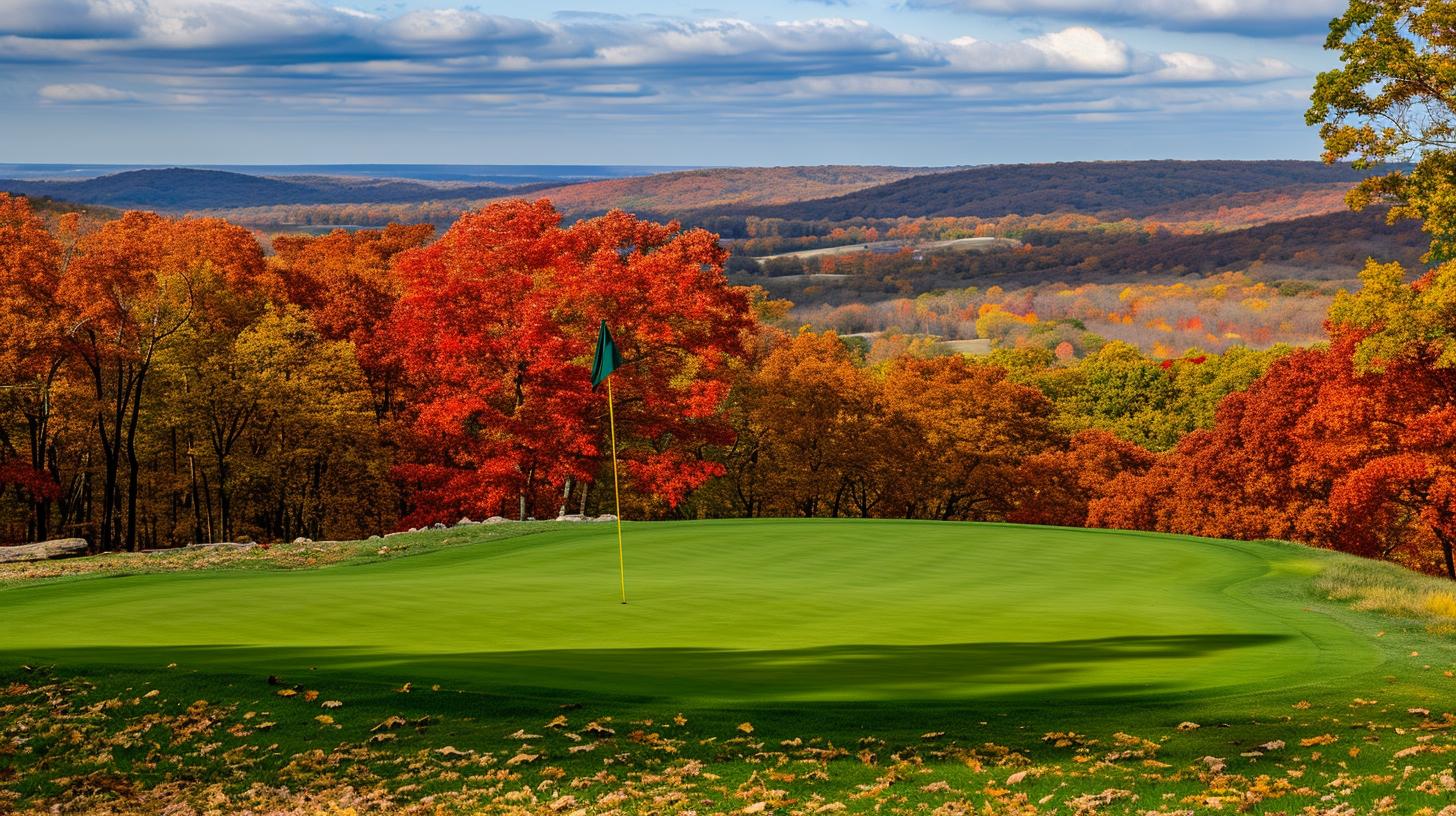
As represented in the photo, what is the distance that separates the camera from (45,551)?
2844cm

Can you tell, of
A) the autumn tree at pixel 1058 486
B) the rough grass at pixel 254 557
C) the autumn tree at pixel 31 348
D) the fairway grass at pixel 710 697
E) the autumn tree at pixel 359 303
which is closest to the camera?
the fairway grass at pixel 710 697

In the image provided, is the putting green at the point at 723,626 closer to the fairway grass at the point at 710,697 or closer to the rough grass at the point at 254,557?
the fairway grass at the point at 710,697

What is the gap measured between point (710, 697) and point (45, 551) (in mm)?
22570

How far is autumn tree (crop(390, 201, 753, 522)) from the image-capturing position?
37.6 metres

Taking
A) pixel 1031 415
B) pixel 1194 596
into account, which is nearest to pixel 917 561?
pixel 1194 596

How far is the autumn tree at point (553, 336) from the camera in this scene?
37594 millimetres

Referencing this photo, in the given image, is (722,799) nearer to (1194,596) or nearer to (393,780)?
(393,780)

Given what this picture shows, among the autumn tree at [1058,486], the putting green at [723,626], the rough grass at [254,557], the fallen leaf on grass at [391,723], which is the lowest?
the autumn tree at [1058,486]

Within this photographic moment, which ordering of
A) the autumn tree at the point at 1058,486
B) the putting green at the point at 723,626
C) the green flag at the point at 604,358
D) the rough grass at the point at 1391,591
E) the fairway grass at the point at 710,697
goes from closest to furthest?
the fairway grass at the point at 710,697 < the putting green at the point at 723,626 < the rough grass at the point at 1391,591 < the green flag at the point at 604,358 < the autumn tree at the point at 1058,486

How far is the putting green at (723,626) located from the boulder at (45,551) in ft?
34.4

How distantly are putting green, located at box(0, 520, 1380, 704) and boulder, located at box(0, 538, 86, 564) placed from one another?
1047 cm

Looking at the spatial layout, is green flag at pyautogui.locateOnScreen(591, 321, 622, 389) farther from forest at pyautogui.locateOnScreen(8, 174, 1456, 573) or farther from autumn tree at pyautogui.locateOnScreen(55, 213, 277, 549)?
autumn tree at pyautogui.locateOnScreen(55, 213, 277, 549)

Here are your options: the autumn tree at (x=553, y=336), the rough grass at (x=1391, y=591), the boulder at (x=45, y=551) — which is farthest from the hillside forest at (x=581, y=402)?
the boulder at (x=45, y=551)

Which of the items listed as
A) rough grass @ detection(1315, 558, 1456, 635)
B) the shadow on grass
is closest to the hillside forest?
rough grass @ detection(1315, 558, 1456, 635)
